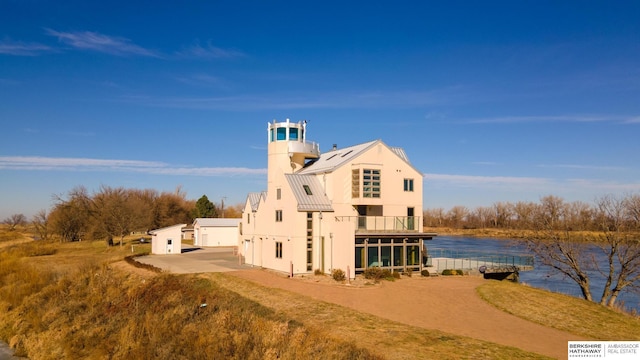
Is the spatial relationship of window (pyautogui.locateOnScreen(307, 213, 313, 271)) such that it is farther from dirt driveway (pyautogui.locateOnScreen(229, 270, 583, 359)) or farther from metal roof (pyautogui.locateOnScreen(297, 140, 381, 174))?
metal roof (pyautogui.locateOnScreen(297, 140, 381, 174))

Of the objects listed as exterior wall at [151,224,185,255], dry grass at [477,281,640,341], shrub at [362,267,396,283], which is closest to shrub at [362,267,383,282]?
shrub at [362,267,396,283]

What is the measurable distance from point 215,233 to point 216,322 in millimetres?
39635

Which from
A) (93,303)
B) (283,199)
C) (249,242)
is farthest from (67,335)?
(249,242)

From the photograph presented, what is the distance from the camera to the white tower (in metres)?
33.9

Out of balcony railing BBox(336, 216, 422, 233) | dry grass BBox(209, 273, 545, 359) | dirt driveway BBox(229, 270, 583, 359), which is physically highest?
balcony railing BBox(336, 216, 422, 233)

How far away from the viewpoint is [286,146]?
1344 inches

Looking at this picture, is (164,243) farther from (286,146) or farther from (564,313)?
(564,313)

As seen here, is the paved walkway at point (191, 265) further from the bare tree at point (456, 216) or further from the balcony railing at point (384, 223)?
the bare tree at point (456, 216)

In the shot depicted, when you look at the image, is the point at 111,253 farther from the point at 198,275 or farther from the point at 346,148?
the point at 346,148

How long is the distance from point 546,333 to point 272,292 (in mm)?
11547

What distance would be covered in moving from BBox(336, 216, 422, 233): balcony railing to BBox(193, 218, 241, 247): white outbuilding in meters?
28.7

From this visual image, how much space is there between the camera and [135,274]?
29.8m

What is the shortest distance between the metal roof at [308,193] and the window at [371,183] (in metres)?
2.34

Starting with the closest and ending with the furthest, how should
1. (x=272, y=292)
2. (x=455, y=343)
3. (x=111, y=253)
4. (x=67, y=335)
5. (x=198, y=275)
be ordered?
(x=455, y=343)
(x=67, y=335)
(x=272, y=292)
(x=198, y=275)
(x=111, y=253)
